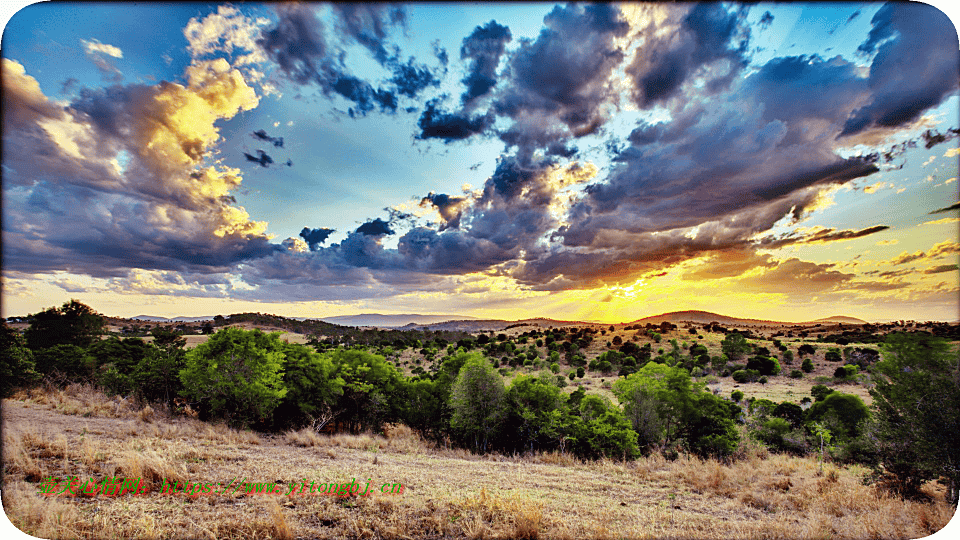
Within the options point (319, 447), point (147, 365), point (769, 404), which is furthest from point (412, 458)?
point (769, 404)

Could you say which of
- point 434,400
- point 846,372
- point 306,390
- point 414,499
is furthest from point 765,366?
point 414,499

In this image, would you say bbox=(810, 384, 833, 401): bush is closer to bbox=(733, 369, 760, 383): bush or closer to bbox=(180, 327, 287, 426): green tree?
bbox=(733, 369, 760, 383): bush

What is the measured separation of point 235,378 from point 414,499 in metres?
12.2

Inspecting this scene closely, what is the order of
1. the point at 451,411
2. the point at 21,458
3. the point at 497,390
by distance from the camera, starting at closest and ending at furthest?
the point at 21,458 < the point at 497,390 < the point at 451,411

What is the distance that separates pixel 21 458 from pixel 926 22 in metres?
18.2

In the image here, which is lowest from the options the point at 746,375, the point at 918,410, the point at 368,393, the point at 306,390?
the point at 746,375

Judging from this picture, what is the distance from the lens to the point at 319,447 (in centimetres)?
1230

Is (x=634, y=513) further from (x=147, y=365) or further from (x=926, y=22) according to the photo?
(x=147, y=365)

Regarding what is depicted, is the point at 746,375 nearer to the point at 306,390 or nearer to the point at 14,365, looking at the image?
the point at 306,390

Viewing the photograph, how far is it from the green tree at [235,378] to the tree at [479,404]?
7.64 m

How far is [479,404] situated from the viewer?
16.4 m

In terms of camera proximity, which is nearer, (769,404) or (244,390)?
(244,390)

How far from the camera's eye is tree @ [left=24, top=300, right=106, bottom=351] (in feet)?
86.2

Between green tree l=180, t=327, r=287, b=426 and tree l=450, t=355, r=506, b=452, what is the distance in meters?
7.64
